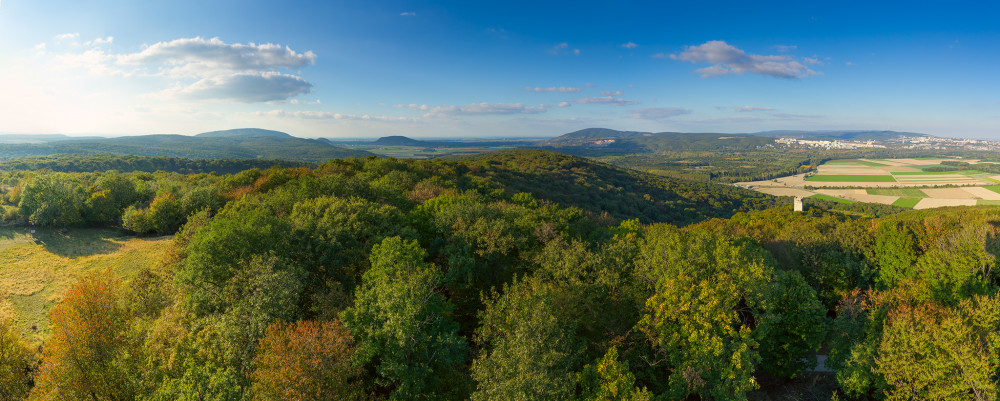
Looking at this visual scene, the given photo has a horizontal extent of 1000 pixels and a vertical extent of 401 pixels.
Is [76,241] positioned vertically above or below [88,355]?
above

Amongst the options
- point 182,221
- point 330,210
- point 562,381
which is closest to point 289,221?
point 330,210

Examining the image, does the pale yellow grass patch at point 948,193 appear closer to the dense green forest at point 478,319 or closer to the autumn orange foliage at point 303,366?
the dense green forest at point 478,319

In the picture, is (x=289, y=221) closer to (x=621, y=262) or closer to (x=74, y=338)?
(x=74, y=338)

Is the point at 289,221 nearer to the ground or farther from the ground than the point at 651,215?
farther from the ground

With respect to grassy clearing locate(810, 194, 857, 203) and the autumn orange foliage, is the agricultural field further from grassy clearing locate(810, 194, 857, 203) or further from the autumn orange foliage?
the autumn orange foliage

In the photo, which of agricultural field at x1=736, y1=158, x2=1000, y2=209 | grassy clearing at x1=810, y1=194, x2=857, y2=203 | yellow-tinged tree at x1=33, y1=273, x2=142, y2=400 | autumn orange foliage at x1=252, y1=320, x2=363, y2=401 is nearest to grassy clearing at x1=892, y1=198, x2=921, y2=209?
agricultural field at x1=736, y1=158, x2=1000, y2=209

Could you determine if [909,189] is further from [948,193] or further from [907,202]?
[907,202]

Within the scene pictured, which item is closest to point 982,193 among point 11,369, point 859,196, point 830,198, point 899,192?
point 899,192
